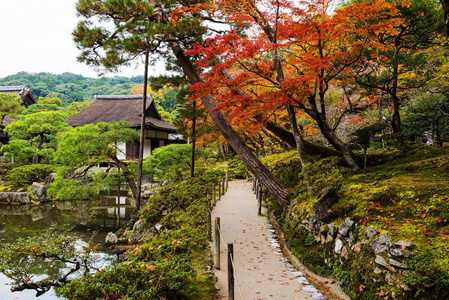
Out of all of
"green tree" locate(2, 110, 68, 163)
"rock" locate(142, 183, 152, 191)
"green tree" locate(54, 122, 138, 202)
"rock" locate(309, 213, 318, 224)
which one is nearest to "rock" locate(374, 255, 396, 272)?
"rock" locate(309, 213, 318, 224)

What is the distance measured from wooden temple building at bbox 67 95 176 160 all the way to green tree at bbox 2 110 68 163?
7.90 feet

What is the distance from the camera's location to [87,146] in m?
10.7

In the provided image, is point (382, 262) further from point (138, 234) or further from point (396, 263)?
point (138, 234)

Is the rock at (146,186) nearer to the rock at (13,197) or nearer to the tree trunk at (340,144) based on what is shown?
the rock at (13,197)

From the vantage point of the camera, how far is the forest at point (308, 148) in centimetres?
339

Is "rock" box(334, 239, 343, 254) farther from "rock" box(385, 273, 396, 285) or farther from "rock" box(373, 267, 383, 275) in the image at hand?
"rock" box(385, 273, 396, 285)

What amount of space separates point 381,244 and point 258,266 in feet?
7.64

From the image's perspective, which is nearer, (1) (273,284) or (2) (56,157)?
(1) (273,284)

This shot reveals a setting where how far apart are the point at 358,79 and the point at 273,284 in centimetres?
532

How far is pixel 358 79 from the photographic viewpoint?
22.8 ft

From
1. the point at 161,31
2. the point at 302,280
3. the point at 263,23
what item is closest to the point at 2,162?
the point at 161,31

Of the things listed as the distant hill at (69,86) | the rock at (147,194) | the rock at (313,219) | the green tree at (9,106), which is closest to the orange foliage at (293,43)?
the rock at (313,219)

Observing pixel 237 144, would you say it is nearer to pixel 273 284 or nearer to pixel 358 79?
pixel 358 79

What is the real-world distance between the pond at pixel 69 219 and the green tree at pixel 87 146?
1.94m
